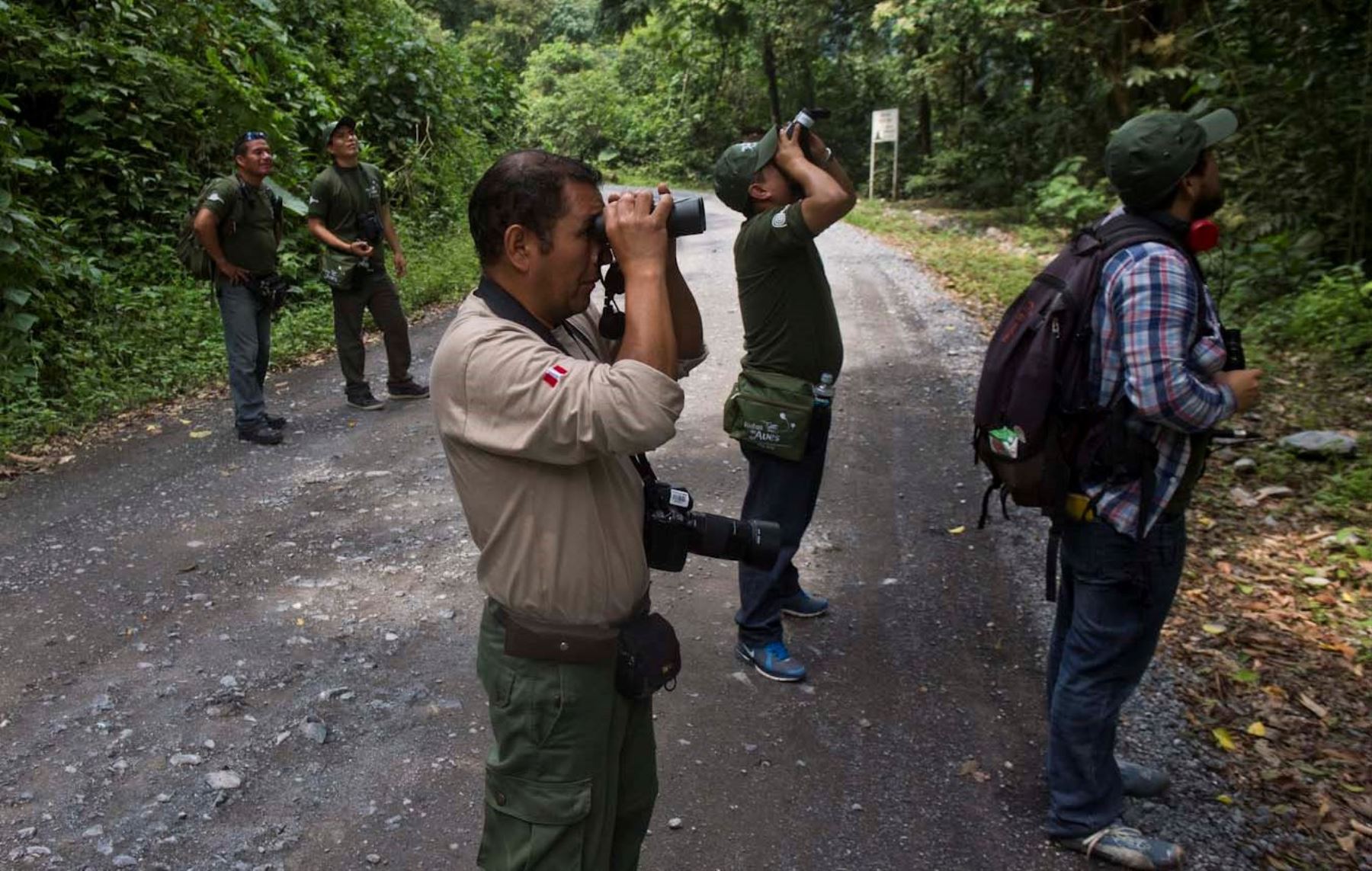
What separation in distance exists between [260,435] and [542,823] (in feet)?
17.9

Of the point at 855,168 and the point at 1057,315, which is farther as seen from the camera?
the point at 855,168

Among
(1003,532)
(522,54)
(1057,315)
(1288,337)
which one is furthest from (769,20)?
(522,54)

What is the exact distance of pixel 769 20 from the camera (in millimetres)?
20125

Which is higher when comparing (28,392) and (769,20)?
(769,20)

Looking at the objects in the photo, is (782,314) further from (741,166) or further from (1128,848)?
(1128,848)

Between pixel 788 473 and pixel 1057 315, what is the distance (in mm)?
1368

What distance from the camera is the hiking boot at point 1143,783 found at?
10.4 ft

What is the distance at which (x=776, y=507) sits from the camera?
12.4 ft

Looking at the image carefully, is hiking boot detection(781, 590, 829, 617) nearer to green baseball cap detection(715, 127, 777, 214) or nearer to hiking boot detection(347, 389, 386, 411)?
green baseball cap detection(715, 127, 777, 214)

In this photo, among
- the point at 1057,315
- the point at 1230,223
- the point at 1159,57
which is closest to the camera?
the point at 1057,315

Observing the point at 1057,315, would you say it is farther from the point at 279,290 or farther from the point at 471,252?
the point at 471,252

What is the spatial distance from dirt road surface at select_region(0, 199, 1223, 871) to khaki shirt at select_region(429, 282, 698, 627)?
4.52 ft

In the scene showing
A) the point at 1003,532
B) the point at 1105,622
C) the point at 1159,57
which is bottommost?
the point at 1003,532

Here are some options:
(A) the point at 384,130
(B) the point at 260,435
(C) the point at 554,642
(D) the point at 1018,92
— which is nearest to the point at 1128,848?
(C) the point at 554,642
